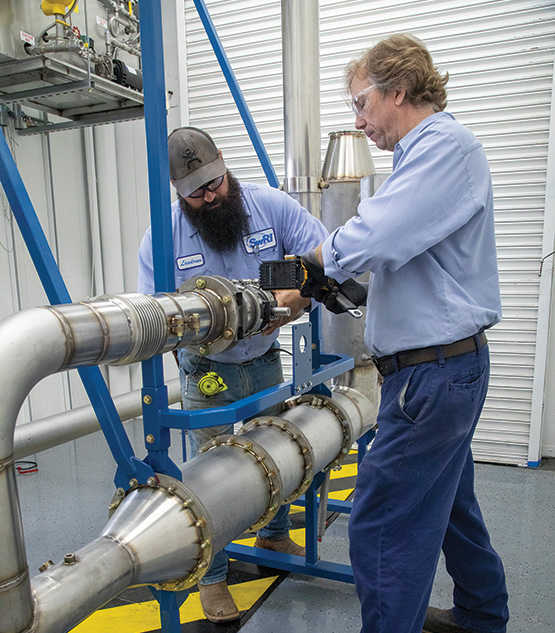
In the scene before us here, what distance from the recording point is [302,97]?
2086 millimetres

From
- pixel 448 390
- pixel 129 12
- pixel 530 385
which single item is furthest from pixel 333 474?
pixel 129 12

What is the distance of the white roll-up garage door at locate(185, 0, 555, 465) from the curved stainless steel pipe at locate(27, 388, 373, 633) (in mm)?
1827

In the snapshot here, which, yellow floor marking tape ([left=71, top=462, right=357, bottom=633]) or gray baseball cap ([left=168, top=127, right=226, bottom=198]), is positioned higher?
gray baseball cap ([left=168, top=127, right=226, bottom=198])

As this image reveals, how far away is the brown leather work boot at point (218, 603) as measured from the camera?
5.51 feet

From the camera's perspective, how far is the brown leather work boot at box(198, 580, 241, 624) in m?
1.68

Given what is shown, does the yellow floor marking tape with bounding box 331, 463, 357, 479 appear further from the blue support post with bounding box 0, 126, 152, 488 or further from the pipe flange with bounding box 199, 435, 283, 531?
the blue support post with bounding box 0, 126, 152, 488

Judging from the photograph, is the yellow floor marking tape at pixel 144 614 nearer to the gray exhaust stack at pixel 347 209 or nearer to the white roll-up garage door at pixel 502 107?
the gray exhaust stack at pixel 347 209

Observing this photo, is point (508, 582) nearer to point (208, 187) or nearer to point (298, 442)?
point (298, 442)

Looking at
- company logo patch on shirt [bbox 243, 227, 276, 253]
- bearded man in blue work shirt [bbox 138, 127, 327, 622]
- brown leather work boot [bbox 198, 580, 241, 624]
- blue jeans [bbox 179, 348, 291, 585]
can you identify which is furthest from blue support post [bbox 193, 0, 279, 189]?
brown leather work boot [bbox 198, 580, 241, 624]

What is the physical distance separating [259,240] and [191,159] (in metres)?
0.35

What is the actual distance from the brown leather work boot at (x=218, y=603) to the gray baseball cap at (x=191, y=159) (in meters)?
1.25

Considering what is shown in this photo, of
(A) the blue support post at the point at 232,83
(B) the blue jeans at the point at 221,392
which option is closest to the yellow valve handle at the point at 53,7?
(A) the blue support post at the point at 232,83

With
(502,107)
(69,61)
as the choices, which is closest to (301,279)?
(69,61)

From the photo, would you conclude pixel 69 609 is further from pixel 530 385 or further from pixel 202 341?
pixel 530 385
